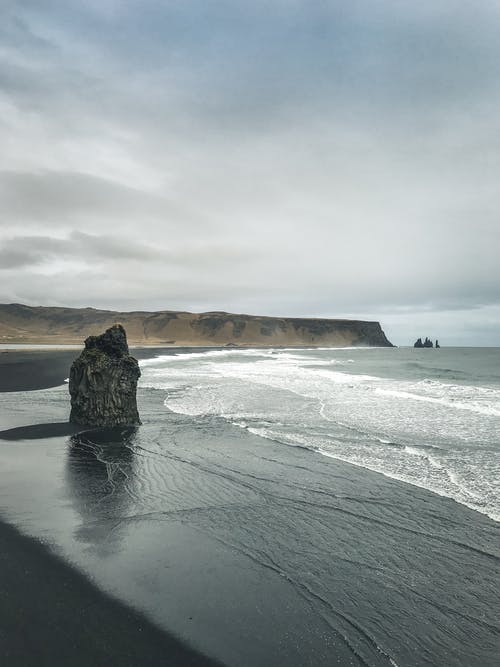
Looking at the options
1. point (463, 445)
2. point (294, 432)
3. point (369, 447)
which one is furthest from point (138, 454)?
point (463, 445)

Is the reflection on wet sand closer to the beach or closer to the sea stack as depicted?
the beach

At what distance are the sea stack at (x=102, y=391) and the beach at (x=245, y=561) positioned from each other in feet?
10.6

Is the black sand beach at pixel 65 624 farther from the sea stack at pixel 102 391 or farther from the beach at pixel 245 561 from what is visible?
the sea stack at pixel 102 391

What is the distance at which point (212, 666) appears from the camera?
352 centimetres

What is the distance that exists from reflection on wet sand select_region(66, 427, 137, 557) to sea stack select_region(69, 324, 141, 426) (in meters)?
0.80

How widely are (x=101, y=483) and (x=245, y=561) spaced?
4068 millimetres

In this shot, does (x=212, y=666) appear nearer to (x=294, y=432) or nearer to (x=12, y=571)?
(x=12, y=571)

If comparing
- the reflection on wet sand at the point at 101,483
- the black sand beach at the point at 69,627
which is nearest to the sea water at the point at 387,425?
the reflection on wet sand at the point at 101,483

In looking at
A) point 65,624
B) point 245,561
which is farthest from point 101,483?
point 65,624

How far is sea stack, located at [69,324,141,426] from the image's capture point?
1345 cm

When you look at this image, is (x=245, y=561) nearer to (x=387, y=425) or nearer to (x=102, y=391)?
(x=102, y=391)

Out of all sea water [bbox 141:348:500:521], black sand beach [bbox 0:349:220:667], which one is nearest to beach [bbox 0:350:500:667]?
black sand beach [bbox 0:349:220:667]

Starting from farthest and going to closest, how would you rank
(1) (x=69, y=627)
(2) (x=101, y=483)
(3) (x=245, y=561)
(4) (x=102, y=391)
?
(4) (x=102, y=391) → (2) (x=101, y=483) → (3) (x=245, y=561) → (1) (x=69, y=627)

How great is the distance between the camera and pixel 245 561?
211 inches
